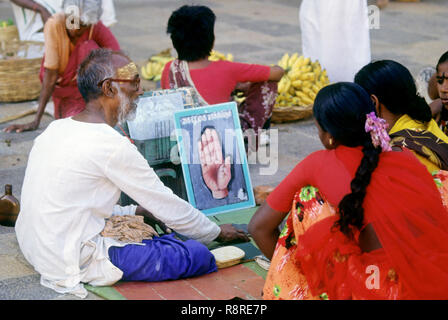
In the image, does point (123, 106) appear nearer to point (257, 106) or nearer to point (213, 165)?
point (213, 165)

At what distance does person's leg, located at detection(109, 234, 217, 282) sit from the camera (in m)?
3.18

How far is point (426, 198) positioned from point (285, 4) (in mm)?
10722

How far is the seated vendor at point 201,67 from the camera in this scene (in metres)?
4.52

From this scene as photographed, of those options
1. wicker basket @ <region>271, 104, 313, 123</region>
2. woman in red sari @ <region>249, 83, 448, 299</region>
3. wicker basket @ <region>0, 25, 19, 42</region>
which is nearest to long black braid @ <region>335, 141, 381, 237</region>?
woman in red sari @ <region>249, 83, 448, 299</region>

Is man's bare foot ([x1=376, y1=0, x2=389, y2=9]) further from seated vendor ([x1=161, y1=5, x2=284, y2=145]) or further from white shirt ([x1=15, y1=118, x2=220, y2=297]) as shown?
white shirt ([x1=15, y1=118, x2=220, y2=297])

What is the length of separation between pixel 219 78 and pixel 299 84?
1707 millimetres

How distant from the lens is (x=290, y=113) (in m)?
6.18

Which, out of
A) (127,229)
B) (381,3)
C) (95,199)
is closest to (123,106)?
(95,199)

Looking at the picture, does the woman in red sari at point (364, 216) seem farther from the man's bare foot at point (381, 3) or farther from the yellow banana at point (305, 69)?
the man's bare foot at point (381, 3)

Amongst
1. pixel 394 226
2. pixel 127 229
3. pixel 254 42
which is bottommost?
pixel 254 42

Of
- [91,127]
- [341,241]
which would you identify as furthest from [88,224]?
[341,241]

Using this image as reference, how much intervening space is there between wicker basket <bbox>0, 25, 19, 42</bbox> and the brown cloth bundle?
183 inches

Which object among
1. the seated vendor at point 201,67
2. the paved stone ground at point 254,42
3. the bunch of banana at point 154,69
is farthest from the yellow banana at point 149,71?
the seated vendor at point 201,67
